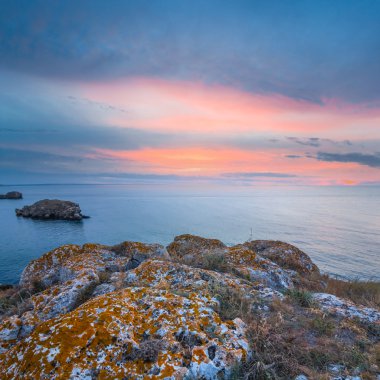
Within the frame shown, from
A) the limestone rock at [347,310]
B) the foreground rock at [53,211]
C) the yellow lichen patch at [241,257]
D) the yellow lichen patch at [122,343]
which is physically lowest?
the foreground rock at [53,211]

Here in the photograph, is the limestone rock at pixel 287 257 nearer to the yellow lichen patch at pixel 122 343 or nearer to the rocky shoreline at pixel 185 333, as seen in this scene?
the rocky shoreline at pixel 185 333

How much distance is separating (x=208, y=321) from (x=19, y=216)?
101 m

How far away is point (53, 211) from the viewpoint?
8125cm

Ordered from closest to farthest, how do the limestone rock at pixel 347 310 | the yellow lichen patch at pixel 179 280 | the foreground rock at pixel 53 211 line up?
the limestone rock at pixel 347 310, the yellow lichen patch at pixel 179 280, the foreground rock at pixel 53 211

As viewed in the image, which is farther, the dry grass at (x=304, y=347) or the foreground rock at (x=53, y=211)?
the foreground rock at (x=53, y=211)

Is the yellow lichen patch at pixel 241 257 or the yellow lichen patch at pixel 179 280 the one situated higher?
the yellow lichen patch at pixel 179 280

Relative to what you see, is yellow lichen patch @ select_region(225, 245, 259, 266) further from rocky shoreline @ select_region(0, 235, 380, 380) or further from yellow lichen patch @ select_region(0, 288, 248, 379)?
yellow lichen patch @ select_region(0, 288, 248, 379)

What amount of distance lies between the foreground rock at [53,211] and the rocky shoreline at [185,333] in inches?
3052

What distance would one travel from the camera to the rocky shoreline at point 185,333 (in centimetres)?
312

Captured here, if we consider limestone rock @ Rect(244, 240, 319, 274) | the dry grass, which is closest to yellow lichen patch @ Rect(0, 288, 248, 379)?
the dry grass

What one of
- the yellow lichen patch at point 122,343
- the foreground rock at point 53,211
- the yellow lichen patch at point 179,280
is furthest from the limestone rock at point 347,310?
the foreground rock at point 53,211

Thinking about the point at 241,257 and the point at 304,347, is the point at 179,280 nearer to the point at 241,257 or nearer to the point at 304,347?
the point at 304,347

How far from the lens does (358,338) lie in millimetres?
4328

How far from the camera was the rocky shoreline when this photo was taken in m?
3.12
